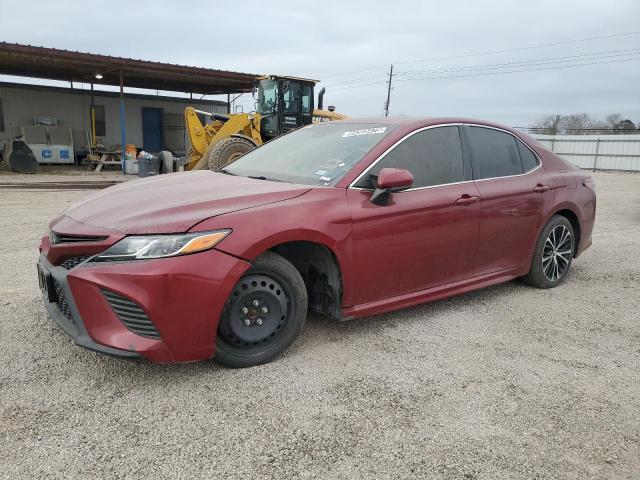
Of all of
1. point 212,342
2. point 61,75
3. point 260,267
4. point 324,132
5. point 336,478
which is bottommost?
point 336,478

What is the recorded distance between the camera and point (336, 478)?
2031 mm

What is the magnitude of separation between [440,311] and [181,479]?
249 cm

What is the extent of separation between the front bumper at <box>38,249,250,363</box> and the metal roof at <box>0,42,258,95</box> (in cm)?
1717

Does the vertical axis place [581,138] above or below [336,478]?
above

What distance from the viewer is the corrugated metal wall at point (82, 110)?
2158 centimetres

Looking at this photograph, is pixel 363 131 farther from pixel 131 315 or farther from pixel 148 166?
pixel 148 166

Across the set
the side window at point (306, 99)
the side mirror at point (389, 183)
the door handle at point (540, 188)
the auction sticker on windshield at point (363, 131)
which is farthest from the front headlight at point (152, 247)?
the side window at point (306, 99)

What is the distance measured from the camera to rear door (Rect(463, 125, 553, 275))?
3.89m

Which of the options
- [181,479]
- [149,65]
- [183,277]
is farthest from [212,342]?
[149,65]

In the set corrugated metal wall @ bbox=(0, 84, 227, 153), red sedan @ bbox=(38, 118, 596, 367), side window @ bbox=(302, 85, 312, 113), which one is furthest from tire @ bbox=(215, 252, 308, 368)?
corrugated metal wall @ bbox=(0, 84, 227, 153)

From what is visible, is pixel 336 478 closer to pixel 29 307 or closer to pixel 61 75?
pixel 29 307

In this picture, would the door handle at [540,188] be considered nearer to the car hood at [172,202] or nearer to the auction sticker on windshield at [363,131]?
the auction sticker on windshield at [363,131]

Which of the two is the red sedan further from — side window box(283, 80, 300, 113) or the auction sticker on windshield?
side window box(283, 80, 300, 113)

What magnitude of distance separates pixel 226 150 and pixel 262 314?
30.6ft
